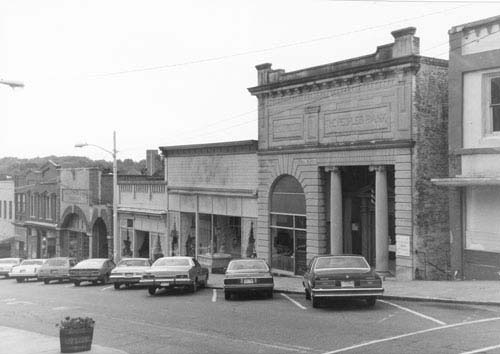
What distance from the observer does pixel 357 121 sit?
2484 cm

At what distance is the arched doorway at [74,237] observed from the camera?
49750mm

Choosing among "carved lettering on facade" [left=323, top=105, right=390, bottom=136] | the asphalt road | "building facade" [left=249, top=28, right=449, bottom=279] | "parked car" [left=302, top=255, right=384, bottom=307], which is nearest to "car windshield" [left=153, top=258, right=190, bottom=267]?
the asphalt road

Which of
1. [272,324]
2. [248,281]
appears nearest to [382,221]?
[248,281]

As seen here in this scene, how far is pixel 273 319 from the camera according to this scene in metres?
15.6

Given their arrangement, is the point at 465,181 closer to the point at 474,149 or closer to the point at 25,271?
the point at 474,149

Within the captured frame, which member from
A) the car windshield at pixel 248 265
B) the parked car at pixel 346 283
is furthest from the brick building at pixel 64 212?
the parked car at pixel 346 283

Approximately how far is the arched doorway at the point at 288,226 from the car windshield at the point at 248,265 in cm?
683

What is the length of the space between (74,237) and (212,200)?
73.2 feet

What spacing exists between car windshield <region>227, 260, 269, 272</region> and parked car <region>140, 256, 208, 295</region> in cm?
249

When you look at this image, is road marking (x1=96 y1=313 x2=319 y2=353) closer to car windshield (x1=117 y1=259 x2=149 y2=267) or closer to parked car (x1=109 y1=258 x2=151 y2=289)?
parked car (x1=109 y1=258 x2=151 y2=289)

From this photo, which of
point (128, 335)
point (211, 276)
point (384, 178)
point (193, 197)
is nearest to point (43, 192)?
point (193, 197)

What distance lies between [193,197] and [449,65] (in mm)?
16986

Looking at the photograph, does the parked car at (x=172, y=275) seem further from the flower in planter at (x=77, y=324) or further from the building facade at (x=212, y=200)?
the flower in planter at (x=77, y=324)

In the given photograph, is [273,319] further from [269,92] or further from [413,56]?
[269,92]
